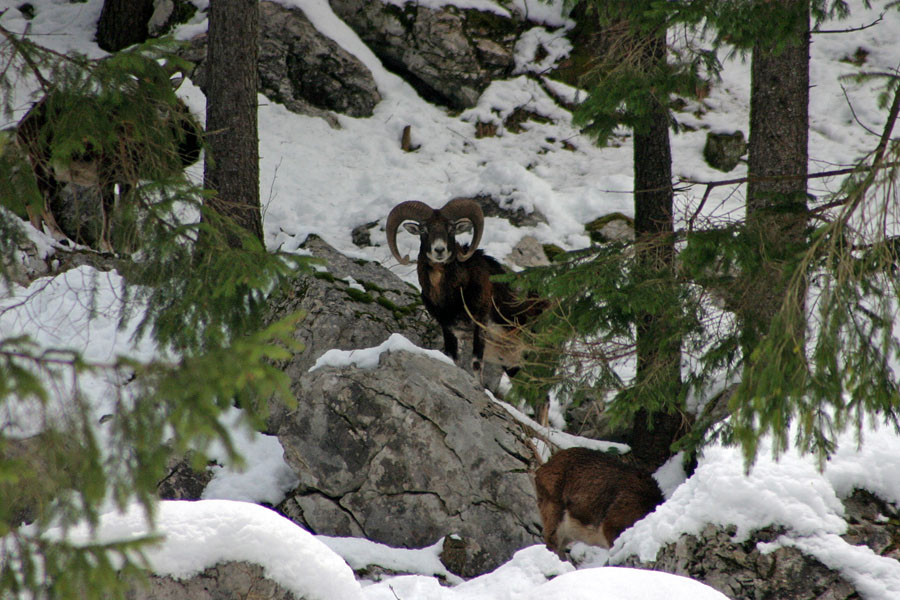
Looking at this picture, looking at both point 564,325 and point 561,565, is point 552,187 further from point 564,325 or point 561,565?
point 561,565

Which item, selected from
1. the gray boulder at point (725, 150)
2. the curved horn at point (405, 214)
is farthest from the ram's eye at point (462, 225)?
the gray boulder at point (725, 150)

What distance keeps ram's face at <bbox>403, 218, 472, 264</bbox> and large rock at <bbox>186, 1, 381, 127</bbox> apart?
226 inches

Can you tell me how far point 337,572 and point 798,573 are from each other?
9.10 ft

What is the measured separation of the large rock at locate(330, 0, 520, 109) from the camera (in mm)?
15430

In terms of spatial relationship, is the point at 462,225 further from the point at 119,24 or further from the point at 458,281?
the point at 119,24

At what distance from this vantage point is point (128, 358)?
2.63 m

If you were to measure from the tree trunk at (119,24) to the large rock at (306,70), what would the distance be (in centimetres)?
226

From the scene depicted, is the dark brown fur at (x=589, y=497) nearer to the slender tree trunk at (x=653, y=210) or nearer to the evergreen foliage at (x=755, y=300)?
the slender tree trunk at (x=653, y=210)

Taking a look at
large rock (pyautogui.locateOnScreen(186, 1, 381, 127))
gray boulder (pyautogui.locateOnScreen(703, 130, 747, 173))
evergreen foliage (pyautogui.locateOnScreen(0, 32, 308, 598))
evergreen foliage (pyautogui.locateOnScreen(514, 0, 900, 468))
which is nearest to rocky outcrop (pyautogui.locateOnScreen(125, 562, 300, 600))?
evergreen foliage (pyautogui.locateOnScreen(0, 32, 308, 598))

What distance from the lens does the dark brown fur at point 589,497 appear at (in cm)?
671

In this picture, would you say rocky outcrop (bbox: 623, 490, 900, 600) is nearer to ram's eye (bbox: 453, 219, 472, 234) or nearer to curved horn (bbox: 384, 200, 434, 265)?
ram's eye (bbox: 453, 219, 472, 234)

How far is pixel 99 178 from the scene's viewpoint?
505 centimetres

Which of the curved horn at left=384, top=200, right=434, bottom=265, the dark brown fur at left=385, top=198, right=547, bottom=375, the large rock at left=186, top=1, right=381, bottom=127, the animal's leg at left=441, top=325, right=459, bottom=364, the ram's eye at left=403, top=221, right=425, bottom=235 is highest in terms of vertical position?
the large rock at left=186, top=1, right=381, bottom=127

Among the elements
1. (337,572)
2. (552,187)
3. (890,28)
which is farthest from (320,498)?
(890,28)
